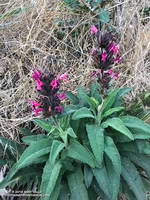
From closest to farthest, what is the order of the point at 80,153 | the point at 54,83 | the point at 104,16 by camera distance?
the point at 54,83 < the point at 80,153 < the point at 104,16

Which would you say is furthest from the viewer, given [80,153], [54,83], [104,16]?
[104,16]

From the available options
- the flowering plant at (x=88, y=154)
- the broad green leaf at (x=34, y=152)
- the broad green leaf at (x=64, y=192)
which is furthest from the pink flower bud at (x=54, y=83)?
the broad green leaf at (x=64, y=192)

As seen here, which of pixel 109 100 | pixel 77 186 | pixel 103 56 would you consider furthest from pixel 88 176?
pixel 103 56

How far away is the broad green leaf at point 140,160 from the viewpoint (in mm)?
1106

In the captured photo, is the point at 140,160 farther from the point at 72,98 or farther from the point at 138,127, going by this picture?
the point at 72,98

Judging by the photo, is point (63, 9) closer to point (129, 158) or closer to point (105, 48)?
point (105, 48)

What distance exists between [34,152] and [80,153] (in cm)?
15

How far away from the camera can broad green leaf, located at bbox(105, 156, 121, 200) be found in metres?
1.01

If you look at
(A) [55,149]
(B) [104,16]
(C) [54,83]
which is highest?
(B) [104,16]

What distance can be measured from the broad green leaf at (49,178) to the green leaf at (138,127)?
0.92ft

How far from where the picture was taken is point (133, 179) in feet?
3.55

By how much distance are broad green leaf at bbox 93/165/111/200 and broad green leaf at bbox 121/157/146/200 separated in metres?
0.09

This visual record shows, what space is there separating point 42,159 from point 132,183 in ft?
1.06

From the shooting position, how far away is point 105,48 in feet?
3.27
